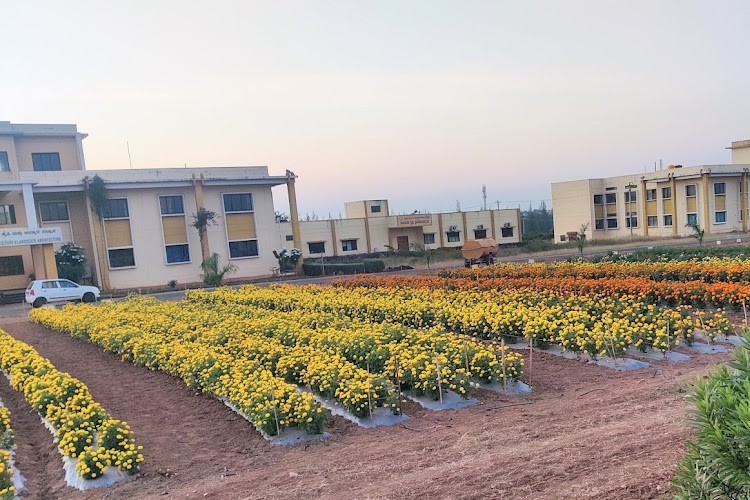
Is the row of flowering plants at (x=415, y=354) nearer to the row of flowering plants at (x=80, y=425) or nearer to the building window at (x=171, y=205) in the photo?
the row of flowering plants at (x=80, y=425)

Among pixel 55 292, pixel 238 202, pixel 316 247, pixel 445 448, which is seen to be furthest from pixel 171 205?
pixel 445 448

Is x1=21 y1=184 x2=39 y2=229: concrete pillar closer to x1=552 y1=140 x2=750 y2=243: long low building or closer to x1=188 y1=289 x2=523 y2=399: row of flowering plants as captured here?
x1=188 y1=289 x2=523 y2=399: row of flowering plants

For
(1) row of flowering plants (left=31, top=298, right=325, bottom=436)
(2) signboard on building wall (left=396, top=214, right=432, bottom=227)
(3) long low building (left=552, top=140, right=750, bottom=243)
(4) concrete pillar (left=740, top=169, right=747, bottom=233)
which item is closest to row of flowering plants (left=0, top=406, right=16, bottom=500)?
(1) row of flowering plants (left=31, top=298, right=325, bottom=436)

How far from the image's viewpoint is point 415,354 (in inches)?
293

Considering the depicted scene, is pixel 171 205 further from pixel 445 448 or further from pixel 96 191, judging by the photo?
pixel 445 448

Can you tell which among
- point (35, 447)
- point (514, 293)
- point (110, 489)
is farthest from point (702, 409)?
point (514, 293)

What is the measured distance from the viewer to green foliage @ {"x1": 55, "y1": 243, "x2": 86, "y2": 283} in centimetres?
2945

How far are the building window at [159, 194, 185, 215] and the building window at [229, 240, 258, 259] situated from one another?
3.58 m

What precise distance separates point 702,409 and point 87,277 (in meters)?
33.7

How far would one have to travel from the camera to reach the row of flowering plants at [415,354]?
6949 mm

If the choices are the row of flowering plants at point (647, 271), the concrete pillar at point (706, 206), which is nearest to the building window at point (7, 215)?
the row of flowering plants at point (647, 271)

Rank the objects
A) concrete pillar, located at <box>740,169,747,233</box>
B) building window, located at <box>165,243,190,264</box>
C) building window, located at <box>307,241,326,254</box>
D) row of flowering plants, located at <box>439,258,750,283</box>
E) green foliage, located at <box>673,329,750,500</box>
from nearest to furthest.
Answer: green foliage, located at <box>673,329,750,500</box> < row of flowering plants, located at <box>439,258,750,283</box> < building window, located at <box>165,243,190,264</box> < building window, located at <box>307,241,326,254</box> < concrete pillar, located at <box>740,169,747,233</box>

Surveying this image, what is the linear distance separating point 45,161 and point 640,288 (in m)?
34.7

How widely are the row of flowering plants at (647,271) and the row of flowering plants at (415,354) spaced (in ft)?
29.8
